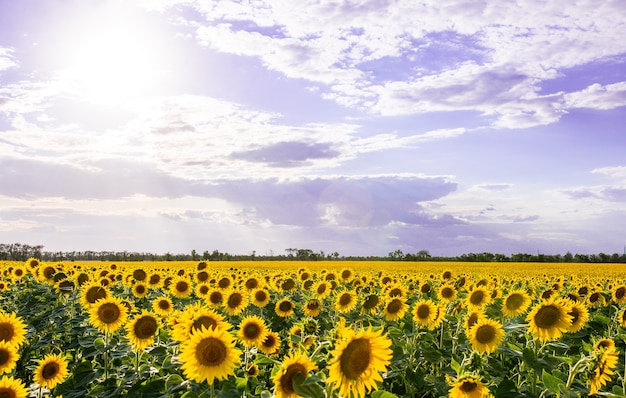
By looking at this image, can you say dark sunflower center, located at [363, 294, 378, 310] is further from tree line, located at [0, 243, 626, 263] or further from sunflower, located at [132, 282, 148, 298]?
tree line, located at [0, 243, 626, 263]

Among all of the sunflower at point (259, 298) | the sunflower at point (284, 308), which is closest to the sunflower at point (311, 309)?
the sunflower at point (284, 308)

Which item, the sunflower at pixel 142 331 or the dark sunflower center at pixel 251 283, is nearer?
the sunflower at pixel 142 331

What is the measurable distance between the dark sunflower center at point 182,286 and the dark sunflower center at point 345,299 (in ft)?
15.7

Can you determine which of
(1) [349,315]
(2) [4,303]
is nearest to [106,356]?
(1) [349,315]

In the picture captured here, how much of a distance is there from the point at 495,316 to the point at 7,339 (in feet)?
24.3

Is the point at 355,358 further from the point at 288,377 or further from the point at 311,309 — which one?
the point at 311,309

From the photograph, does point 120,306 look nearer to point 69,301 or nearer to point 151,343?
point 151,343

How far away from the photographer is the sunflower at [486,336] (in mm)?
6289

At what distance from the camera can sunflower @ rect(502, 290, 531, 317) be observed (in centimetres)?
832

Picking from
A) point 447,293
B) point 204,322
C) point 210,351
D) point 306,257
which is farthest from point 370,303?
point 306,257

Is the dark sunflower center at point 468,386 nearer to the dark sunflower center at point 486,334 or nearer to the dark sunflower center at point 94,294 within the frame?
the dark sunflower center at point 486,334

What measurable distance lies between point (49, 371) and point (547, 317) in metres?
6.38

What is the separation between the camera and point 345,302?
966 cm

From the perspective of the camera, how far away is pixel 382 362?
10.9 feet
